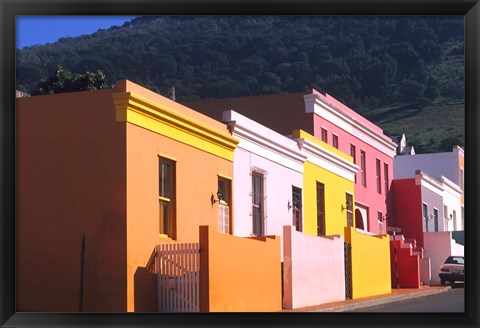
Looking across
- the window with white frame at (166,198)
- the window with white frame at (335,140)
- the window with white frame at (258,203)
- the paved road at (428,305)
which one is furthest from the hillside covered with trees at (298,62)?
the window with white frame at (166,198)

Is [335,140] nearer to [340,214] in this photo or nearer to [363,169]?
[363,169]

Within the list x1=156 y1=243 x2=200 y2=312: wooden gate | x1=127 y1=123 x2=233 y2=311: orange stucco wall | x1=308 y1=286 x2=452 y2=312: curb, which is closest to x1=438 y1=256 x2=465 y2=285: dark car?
x1=308 y1=286 x2=452 y2=312: curb

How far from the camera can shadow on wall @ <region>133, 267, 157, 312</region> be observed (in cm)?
1627

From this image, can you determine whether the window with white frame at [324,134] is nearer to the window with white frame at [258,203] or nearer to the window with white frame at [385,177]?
the window with white frame at [385,177]

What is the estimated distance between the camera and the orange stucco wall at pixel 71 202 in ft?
52.6

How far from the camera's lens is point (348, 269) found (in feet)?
83.5

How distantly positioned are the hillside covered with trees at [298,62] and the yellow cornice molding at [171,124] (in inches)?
1289

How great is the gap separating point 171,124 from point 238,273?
309 cm

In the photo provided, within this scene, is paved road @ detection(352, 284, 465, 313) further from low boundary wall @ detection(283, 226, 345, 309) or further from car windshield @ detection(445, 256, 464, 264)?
car windshield @ detection(445, 256, 464, 264)

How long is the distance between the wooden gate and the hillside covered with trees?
117 feet
